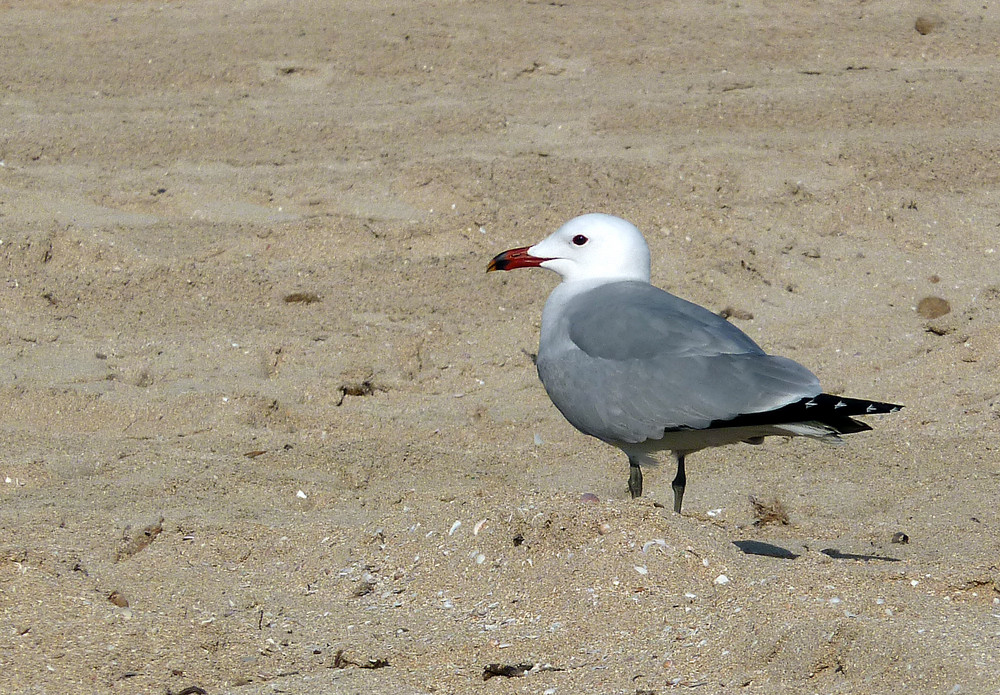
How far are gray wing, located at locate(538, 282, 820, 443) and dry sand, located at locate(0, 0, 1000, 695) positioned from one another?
280 millimetres

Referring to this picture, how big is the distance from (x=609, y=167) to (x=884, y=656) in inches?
144

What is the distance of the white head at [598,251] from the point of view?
4.02 m

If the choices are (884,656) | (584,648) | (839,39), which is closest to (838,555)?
(884,656)

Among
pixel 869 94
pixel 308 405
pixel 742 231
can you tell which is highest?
pixel 869 94

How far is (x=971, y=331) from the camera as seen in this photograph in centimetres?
508

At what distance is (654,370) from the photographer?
11.6 ft

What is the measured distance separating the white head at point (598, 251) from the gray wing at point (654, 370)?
0.64 ft

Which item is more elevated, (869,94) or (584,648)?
(869,94)

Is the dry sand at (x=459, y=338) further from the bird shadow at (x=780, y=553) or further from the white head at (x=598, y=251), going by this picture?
the white head at (x=598, y=251)

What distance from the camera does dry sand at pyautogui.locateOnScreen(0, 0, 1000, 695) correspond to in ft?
9.64

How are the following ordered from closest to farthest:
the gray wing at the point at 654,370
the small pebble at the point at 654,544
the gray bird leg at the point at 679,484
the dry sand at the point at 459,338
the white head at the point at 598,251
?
1. the dry sand at the point at 459,338
2. the small pebble at the point at 654,544
3. the gray wing at the point at 654,370
4. the gray bird leg at the point at 679,484
5. the white head at the point at 598,251

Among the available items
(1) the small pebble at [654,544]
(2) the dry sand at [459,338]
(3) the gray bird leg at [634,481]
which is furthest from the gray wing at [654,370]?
(1) the small pebble at [654,544]

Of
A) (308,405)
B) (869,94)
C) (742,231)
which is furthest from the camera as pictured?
(869,94)

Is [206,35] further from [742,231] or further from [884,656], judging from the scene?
[884,656]
